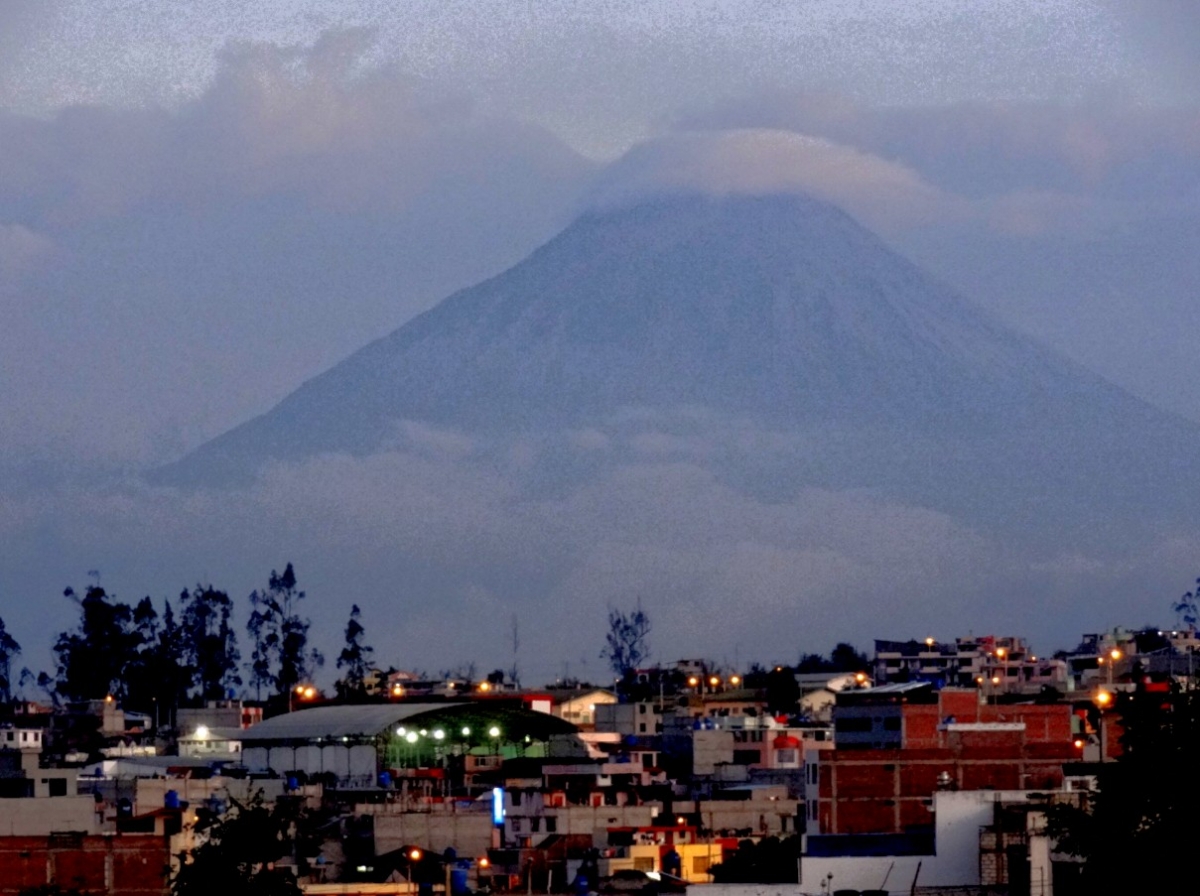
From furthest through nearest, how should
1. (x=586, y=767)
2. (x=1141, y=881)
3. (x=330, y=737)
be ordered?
(x=330, y=737) → (x=586, y=767) → (x=1141, y=881)

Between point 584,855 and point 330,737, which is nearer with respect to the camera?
point 584,855

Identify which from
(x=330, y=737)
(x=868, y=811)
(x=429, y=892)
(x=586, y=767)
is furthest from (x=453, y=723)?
(x=429, y=892)

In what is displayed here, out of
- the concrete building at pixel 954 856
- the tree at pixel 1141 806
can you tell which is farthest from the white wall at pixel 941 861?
the tree at pixel 1141 806

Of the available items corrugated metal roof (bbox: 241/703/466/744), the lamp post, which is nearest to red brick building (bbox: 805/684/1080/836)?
the lamp post

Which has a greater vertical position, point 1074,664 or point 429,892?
point 1074,664

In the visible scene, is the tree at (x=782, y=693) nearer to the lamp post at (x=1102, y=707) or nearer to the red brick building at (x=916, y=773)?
the lamp post at (x=1102, y=707)

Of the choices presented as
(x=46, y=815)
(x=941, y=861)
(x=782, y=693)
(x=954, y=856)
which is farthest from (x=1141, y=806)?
(x=782, y=693)

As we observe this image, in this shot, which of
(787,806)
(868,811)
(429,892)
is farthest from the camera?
(787,806)

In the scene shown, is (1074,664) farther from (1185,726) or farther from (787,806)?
(1185,726)
